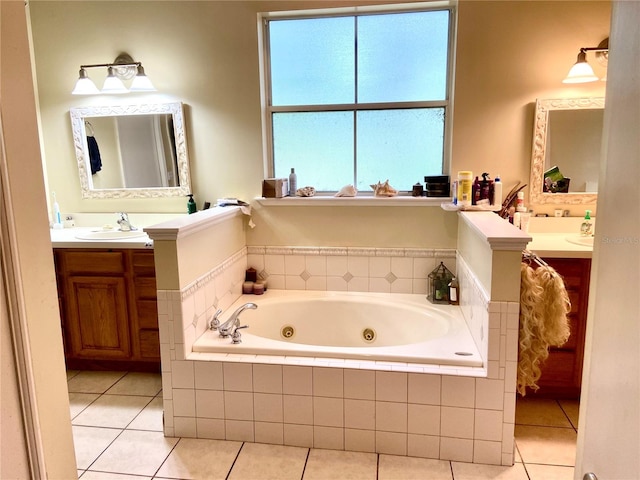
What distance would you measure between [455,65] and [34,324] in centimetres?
270

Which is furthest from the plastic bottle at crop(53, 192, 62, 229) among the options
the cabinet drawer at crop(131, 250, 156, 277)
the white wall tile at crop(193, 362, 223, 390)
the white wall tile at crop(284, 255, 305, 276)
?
the white wall tile at crop(193, 362, 223, 390)

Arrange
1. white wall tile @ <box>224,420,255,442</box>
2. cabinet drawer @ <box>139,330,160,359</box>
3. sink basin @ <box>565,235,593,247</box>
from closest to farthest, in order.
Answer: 1. white wall tile @ <box>224,420,255,442</box>
2. sink basin @ <box>565,235,593,247</box>
3. cabinet drawer @ <box>139,330,160,359</box>

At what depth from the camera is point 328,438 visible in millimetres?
2164

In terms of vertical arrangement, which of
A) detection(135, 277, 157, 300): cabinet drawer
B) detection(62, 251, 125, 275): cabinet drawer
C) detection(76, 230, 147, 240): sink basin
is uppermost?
detection(76, 230, 147, 240): sink basin

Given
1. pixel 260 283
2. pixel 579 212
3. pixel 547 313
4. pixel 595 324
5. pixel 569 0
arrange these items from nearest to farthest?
pixel 595 324 → pixel 547 313 → pixel 569 0 → pixel 579 212 → pixel 260 283

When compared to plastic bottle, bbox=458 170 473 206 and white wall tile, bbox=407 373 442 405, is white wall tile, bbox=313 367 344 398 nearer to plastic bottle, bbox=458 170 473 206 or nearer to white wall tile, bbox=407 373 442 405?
white wall tile, bbox=407 373 442 405

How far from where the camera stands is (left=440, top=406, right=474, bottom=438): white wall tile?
2039 mm

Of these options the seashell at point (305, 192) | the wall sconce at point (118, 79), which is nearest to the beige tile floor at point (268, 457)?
the seashell at point (305, 192)

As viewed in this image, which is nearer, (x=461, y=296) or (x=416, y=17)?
(x=461, y=296)

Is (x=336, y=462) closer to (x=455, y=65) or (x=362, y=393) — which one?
(x=362, y=393)

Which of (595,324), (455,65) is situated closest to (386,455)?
(595,324)

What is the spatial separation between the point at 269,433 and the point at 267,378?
289mm

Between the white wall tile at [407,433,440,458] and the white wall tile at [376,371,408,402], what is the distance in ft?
0.65

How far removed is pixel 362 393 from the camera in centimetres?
211
